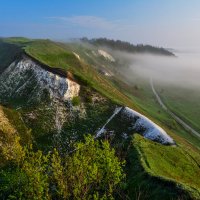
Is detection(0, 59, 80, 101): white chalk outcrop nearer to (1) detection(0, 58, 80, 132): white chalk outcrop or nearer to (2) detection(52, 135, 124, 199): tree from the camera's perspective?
(1) detection(0, 58, 80, 132): white chalk outcrop

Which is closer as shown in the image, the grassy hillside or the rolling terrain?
the rolling terrain

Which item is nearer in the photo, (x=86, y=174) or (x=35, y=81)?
(x=86, y=174)

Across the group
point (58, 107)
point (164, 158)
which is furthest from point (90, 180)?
point (58, 107)

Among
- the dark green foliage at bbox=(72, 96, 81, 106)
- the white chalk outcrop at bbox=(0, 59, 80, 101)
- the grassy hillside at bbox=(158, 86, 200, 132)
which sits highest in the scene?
the white chalk outcrop at bbox=(0, 59, 80, 101)

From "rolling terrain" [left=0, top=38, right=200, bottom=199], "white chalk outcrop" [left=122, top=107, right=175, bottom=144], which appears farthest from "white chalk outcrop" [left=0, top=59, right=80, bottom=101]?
"white chalk outcrop" [left=122, top=107, right=175, bottom=144]

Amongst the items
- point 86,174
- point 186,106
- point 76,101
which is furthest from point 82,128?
point 186,106

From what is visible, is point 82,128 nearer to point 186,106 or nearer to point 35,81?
point 35,81

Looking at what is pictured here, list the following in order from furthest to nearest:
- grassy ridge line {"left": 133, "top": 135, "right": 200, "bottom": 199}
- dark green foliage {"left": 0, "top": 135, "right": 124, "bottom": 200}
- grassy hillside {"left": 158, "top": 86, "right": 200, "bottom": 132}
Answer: grassy hillside {"left": 158, "top": 86, "right": 200, "bottom": 132} < grassy ridge line {"left": 133, "top": 135, "right": 200, "bottom": 199} < dark green foliage {"left": 0, "top": 135, "right": 124, "bottom": 200}

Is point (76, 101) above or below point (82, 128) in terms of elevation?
above

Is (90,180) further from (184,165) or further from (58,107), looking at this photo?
(58,107)
